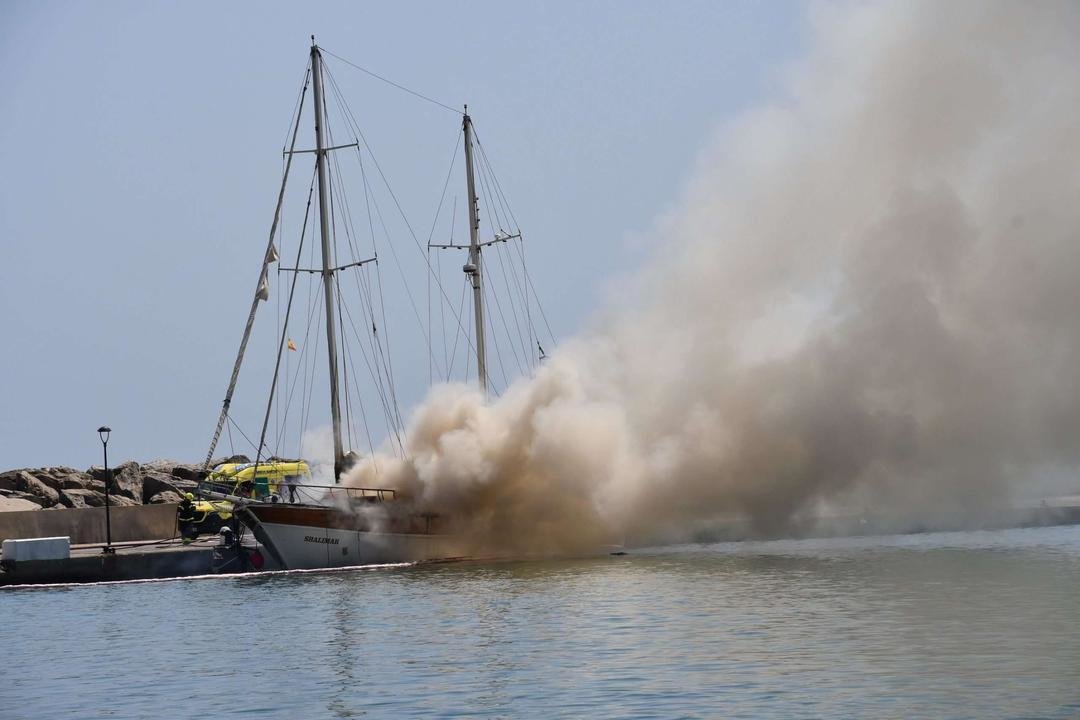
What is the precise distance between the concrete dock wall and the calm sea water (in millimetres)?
12850

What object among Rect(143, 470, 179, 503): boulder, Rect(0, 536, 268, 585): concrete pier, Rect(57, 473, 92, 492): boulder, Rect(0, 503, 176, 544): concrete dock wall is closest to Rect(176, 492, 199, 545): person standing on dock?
Rect(0, 503, 176, 544): concrete dock wall

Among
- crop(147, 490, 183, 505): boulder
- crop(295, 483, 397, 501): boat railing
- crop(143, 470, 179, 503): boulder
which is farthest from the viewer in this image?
crop(143, 470, 179, 503): boulder

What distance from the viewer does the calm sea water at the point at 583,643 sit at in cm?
2928

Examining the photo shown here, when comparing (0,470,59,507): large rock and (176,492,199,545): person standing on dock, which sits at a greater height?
(0,470,59,507): large rock

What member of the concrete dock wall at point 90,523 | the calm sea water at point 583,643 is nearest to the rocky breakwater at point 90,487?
the concrete dock wall at point 90,523

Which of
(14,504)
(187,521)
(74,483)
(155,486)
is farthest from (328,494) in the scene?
(74,483)

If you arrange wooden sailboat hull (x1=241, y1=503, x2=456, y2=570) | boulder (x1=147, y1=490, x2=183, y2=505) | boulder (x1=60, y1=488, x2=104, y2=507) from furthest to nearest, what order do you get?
boulder (x1=60, y1=488, x2=104, y2=507), boulder (x1=147, y1=490, x2=183, y2=505), wooden sailboat hull (x1=241, y1=503, x2=456, y2=570)

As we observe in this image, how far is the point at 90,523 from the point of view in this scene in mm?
75688

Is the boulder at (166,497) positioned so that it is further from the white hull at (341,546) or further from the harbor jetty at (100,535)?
the white hull at (341,546)

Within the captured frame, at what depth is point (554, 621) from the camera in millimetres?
42062

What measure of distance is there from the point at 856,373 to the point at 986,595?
21.2 meters

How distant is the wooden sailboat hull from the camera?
209 feet

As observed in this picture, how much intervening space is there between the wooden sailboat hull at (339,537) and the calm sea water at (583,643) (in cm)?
335

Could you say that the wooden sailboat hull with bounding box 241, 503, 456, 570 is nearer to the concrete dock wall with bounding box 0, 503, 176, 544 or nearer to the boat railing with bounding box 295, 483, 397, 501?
the boat railing with bounding box 295, 483, 397, 501
